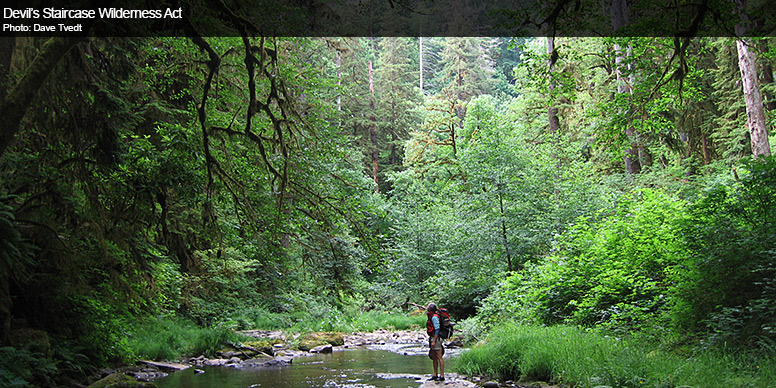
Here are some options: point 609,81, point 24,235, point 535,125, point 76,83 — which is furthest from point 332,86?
point 535,125

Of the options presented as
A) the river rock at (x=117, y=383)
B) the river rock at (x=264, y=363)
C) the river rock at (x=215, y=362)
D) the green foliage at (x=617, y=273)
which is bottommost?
the river rock at (x=264, y=363)

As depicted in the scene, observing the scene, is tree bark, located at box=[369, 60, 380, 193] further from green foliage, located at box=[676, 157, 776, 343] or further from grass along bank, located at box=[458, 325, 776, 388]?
green foliage, located at box=[676, 157, 776, 343]

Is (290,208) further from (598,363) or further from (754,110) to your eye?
(754,110)

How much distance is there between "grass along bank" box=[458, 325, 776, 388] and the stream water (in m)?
1.50

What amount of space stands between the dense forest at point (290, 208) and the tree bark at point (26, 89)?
23mm

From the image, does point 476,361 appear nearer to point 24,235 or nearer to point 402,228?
point 24,235

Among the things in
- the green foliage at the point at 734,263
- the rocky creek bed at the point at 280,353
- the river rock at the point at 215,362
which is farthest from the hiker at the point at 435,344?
the river rock at the point at 215,362

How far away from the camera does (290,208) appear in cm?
912

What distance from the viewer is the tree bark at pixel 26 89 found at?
18.3ft

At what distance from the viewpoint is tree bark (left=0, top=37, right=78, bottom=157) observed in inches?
220

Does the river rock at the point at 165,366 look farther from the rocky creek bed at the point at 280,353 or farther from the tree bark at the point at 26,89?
the tree bark at the point at 26,89

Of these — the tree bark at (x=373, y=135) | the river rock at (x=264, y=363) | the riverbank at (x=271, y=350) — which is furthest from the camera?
the tree bark at (x=373, y=135)

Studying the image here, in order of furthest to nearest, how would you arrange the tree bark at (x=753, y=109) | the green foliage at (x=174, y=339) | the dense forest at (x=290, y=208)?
1. the tree bark at (x=753, y=109)
2. the green foliage at (x=174, y=339)
3. the dense forest at (x=290, y=208)

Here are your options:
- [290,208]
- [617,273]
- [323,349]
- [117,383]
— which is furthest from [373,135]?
[117,383]
